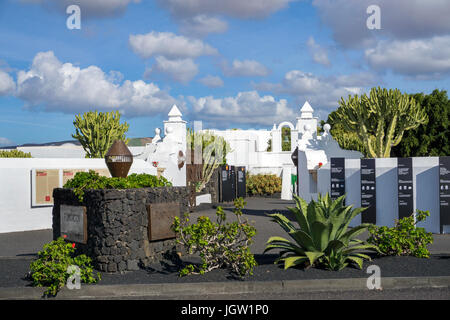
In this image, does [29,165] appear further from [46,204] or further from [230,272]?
[230,272]

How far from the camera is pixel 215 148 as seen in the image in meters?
27.0

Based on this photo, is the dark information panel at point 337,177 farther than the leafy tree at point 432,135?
No

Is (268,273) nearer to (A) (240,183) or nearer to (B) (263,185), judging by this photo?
(A) (240,183)

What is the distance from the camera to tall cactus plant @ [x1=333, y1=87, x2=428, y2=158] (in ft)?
71.3

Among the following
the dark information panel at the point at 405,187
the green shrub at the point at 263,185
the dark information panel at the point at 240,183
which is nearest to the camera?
the dark information panel at the point at 405,187

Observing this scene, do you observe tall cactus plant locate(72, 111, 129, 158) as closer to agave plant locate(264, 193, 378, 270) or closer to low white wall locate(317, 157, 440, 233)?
low white wall locate(317, 157, 440, 233)

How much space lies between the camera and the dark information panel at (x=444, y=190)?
13.2 metres

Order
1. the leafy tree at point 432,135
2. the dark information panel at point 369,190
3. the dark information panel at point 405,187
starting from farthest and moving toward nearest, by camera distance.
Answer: the leafy tree at point 432,135, the dark information panel at point 369,190, the dark information panel at point 405,187

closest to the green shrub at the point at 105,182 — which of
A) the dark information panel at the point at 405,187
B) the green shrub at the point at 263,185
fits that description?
the dark information panel at the point at 405,187

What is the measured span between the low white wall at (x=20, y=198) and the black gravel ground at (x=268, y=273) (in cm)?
701

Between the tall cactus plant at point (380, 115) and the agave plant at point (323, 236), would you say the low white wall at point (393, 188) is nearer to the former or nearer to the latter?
the agave plant at point (323, 236)

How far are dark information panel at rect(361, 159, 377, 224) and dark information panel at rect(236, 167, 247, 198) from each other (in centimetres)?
1485
